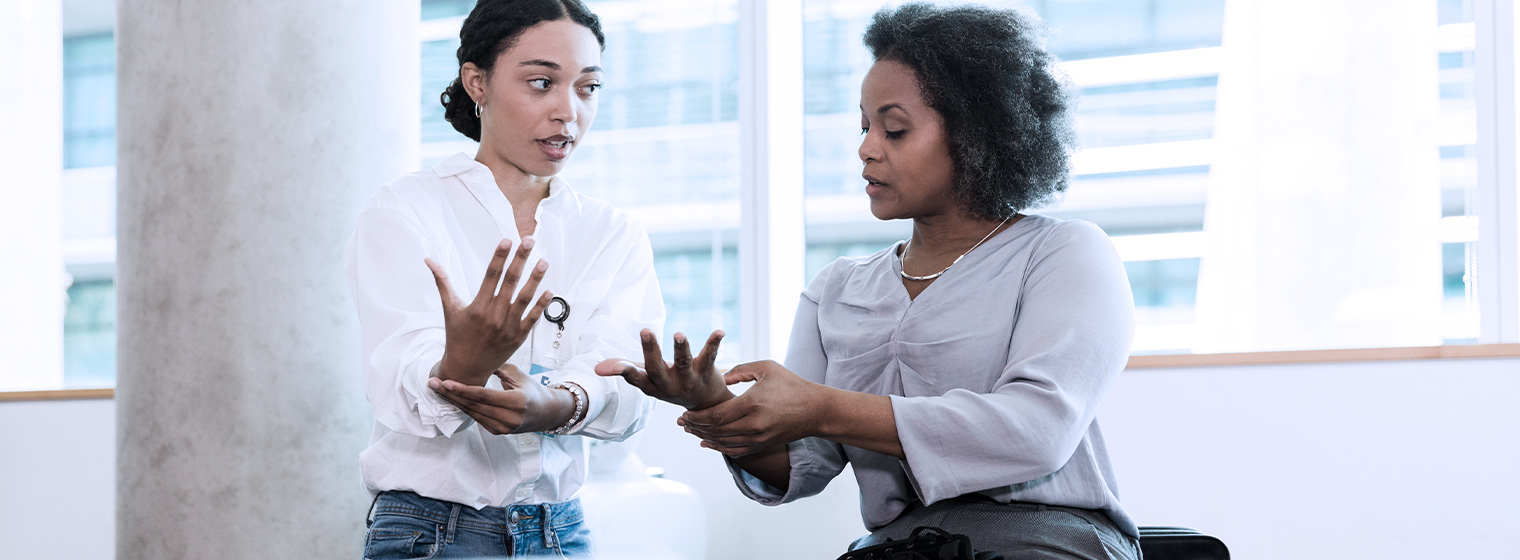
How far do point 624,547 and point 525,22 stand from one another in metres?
1.31

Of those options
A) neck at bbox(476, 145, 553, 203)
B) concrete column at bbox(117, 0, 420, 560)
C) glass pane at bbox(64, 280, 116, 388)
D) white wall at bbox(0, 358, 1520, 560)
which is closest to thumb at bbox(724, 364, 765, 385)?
neck at bbox(476, 145, 553, 203)

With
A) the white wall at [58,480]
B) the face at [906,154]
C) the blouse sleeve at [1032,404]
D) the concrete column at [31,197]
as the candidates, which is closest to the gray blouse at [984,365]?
the blouse sleeve at [1032,404]

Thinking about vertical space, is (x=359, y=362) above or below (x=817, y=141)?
below

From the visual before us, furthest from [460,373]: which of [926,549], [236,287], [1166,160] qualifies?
[1166,160]

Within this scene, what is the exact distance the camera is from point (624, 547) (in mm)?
2523

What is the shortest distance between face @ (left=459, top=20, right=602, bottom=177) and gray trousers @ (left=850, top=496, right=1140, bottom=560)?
81 cm

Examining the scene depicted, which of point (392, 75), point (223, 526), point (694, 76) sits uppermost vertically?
point (694, 76)

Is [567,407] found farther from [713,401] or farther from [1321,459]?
[1321,459]

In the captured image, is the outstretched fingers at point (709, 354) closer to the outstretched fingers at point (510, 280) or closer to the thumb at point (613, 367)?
the thumb at point (613, 367)

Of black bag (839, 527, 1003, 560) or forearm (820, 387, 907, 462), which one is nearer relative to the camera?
black bag (839, 527, 1003, 560)

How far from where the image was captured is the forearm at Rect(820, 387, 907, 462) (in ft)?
4.51

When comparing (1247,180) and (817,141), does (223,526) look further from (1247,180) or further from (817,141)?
(1247,180)

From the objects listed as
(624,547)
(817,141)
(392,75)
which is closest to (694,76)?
(817,141)

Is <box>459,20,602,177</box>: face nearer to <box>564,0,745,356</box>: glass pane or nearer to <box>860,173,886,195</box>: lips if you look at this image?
<box>860,173,886,195</box>: lips
